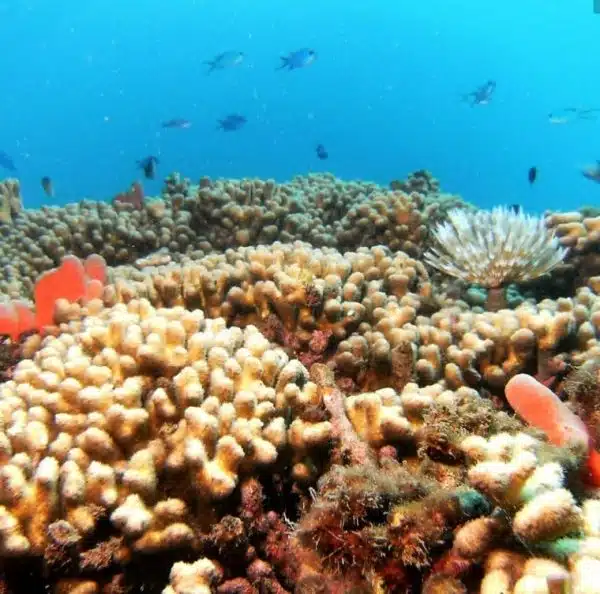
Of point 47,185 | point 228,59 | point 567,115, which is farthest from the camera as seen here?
point 228,59

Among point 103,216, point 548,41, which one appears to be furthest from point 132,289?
point 548,41

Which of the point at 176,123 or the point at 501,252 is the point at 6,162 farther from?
the point at 501,252

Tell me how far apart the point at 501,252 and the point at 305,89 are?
4017 inches

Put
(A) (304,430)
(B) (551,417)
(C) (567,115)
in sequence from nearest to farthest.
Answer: (B) (551,417)
(A) (304,430)
(C) (567,115)

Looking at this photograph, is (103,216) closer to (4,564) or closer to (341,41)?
(4,564)

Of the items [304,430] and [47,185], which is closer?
[304,430]

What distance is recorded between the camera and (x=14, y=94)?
9350 centimetres

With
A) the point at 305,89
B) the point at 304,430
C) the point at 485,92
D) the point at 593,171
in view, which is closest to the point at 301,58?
the point at 485,92

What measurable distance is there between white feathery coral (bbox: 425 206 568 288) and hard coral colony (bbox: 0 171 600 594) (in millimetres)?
19

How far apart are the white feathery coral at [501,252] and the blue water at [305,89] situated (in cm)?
8064

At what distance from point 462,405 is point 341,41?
380 feet

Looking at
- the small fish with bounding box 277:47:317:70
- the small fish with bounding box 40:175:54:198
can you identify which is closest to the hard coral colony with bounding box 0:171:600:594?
the small fish with bounding box 40:175:54:198

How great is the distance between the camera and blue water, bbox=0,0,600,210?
298 feet

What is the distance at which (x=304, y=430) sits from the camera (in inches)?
97.5
